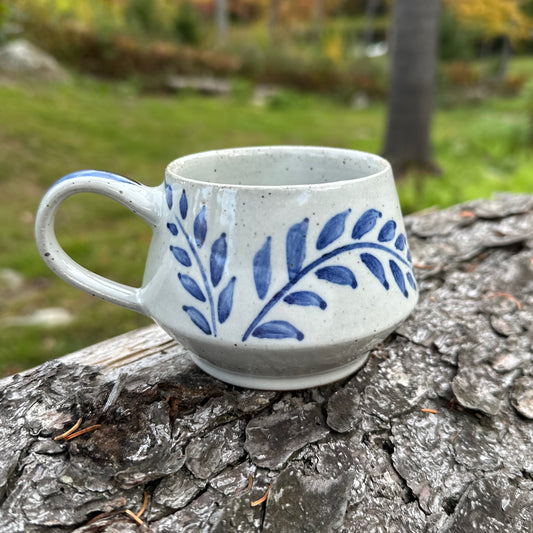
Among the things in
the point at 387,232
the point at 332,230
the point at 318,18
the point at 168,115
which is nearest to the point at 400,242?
the point at 387,232

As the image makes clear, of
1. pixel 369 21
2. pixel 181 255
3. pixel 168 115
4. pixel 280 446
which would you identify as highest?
pixel 181 255

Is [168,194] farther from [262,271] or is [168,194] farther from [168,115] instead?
[168,115]

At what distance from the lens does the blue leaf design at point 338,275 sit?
0.70 m

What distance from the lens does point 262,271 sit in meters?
0.69

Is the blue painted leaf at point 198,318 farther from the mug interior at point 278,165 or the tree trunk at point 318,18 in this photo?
the tree trunk at point 318,18

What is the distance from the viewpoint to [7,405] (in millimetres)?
801

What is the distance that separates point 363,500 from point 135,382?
0.39 meters

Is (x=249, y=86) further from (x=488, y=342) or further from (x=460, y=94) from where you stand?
(x=488, y=342)

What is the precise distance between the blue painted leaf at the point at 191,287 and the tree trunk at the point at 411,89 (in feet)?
10.5

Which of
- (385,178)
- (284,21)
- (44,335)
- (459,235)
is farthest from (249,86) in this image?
(284,21)

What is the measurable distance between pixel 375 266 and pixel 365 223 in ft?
0.21

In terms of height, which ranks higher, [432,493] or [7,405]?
[7,405]

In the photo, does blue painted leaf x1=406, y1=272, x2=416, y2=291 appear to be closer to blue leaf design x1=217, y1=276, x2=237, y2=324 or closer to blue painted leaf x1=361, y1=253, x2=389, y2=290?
blue painted leaf x1=361, y1=253, x2=389, y2=290

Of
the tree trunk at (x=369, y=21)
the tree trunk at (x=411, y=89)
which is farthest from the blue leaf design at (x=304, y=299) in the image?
the tree trunk at (x=369, y=21)
